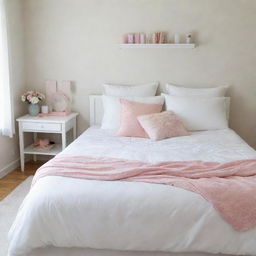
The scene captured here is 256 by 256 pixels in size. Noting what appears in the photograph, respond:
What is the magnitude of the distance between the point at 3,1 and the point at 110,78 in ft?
4.72

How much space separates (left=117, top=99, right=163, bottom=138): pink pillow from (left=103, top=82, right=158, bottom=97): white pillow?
9.6 inches

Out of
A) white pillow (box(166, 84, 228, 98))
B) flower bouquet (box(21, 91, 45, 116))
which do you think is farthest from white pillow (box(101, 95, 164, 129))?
flower bouquet (box(21, 91, 45, 116))

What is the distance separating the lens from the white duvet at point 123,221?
180 cm

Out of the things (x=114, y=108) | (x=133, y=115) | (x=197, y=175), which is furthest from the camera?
(x=114, y=108)

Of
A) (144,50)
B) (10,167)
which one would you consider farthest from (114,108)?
(10,167)

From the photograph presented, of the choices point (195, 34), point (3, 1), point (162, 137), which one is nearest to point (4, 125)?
point (3, 1)

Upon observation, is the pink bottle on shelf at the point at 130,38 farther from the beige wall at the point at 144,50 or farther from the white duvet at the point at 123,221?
the white duvet at the point at 123,221

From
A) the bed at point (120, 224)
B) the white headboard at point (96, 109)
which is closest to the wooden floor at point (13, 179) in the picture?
the white headboard at point (96, 109)

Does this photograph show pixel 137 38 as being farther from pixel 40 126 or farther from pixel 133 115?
pixel 40 126

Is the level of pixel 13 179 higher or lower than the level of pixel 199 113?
lower

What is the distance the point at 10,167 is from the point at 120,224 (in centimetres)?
237

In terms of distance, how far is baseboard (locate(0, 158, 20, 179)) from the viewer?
360 centimetres

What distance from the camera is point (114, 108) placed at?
3.54 meters

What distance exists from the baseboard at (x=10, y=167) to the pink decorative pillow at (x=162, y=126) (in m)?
1.70
